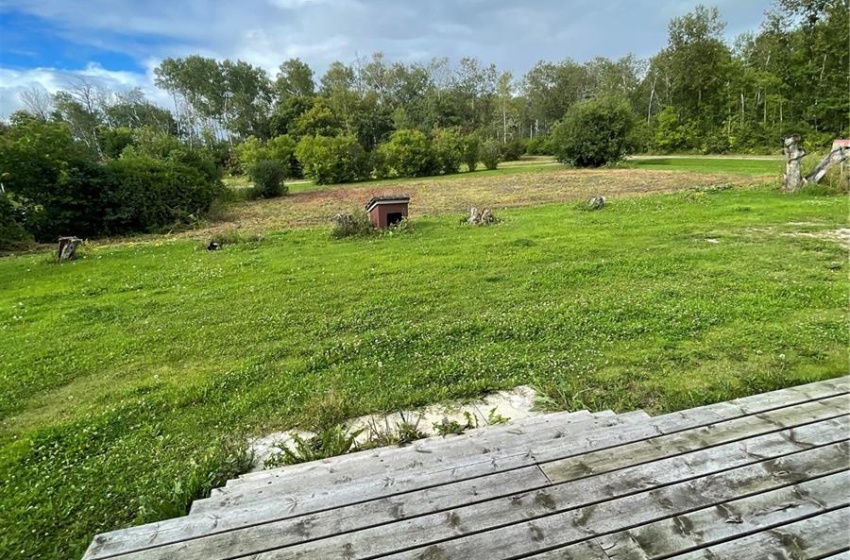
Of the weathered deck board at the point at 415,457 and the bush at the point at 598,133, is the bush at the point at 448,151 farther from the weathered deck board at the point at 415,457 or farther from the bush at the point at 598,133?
the weathered deck board at the point at 415,457

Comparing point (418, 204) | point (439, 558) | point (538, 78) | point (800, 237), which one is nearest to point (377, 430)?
point (439, 558)

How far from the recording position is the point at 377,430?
307 centimetres

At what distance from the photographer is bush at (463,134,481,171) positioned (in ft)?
113

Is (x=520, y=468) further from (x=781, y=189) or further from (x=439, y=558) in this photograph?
(x=781, y=189)

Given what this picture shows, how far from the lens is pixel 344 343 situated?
Answer: 445cm

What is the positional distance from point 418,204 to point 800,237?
11371mm

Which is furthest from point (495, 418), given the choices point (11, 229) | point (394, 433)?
point (11, 229)

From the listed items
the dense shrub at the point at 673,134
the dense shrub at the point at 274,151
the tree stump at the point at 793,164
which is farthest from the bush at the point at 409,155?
the tree stump at the point at 793,164

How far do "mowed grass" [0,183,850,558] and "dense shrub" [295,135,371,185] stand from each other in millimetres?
23767

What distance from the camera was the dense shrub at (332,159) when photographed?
3088cm

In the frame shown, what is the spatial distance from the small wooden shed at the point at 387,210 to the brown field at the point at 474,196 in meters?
2.36

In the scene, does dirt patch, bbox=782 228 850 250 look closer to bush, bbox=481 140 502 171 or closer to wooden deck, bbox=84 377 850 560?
wooden deck, bbox=84 377 850 560

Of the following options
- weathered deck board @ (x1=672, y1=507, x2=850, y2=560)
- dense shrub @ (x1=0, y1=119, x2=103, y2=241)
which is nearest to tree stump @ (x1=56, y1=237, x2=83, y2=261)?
dense shrub @ (x1=0, y1=119, x2=103, y2=241)

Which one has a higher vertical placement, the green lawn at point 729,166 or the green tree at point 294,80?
the green tree at point 294,80
